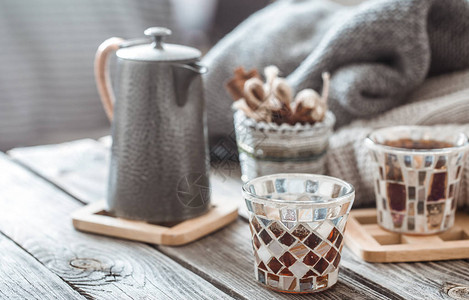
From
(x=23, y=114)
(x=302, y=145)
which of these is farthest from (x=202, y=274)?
(x=23, y=114)

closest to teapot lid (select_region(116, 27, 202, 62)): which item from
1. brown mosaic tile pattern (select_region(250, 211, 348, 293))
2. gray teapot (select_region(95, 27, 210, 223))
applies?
gray teapot (select_region(95, 27, 210, 223))

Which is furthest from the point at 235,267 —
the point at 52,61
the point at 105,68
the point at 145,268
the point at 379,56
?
the point at 52,61

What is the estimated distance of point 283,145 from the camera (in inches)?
29.1

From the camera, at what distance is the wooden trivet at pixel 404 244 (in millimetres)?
618

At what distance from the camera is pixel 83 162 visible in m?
0.97

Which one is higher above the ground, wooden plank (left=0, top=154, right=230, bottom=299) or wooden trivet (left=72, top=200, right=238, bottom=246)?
wooden trivet (left=72, top=200, right=238, bottom=246)

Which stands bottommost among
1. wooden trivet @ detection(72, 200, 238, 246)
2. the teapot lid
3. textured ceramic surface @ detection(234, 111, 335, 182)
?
wooden trivet @ detection(72, 200, 238, 246)

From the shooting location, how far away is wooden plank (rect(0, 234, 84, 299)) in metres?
0.55

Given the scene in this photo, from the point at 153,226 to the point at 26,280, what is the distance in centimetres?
16

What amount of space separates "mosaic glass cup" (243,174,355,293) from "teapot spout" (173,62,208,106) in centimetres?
16

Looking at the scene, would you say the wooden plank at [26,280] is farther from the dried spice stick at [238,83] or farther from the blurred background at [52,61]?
the blurred background at [52,61]

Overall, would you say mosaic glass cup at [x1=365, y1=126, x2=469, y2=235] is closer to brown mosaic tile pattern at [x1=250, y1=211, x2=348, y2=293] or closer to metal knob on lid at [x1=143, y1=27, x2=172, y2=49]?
brown mosaic tile pattern at [x1=250, y1=211, x2=348, y2=293]

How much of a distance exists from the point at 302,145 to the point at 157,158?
18 cm

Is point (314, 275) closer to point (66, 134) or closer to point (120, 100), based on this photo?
point (120, 100)
